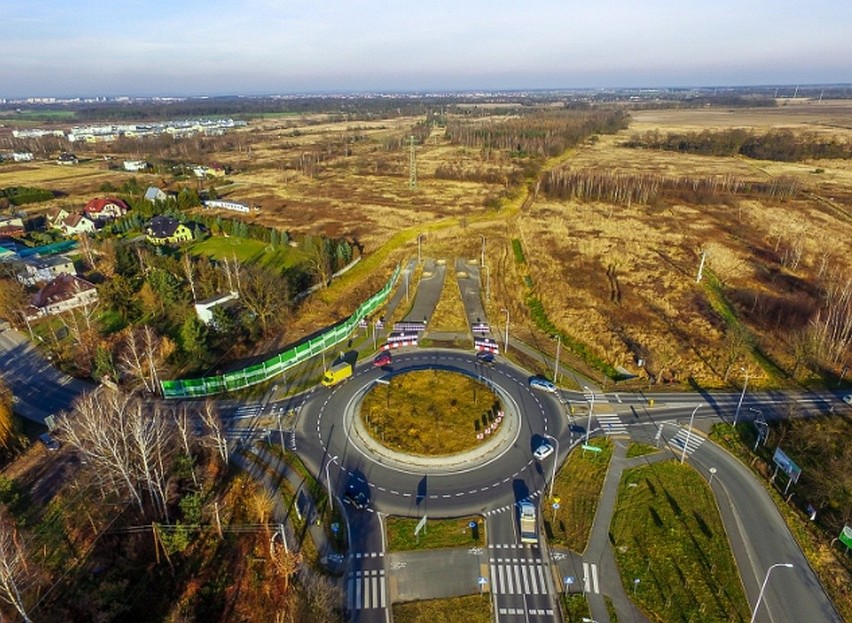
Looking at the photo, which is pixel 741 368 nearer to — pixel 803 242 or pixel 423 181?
pixel 803 242

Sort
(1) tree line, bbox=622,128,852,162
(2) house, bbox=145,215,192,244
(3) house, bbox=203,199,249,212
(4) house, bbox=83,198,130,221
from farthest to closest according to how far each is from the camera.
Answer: (1) tree line, bbox=622,128,852,162 < (3) house, bbox=203,199,249,212 < (4) house, bbox=83,198,130,221 < (2) house, bbox=145,215,192,244

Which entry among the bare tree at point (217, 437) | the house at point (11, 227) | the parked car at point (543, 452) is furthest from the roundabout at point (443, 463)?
the house at point (11, 227)

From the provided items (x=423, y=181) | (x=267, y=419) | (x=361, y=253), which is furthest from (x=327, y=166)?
(x=267, y=419)

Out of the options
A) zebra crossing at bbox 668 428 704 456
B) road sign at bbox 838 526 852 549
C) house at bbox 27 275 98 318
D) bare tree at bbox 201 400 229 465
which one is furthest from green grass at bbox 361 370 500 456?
house at bbox 27 275 98 318

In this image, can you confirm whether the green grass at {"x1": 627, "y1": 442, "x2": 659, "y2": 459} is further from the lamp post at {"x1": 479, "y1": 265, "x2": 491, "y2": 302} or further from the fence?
the fence

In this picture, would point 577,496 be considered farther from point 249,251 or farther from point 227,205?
point 227,205

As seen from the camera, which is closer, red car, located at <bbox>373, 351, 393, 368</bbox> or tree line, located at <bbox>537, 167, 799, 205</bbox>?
red car, located at <bbox>373, 351, 393, 368</bbox>
